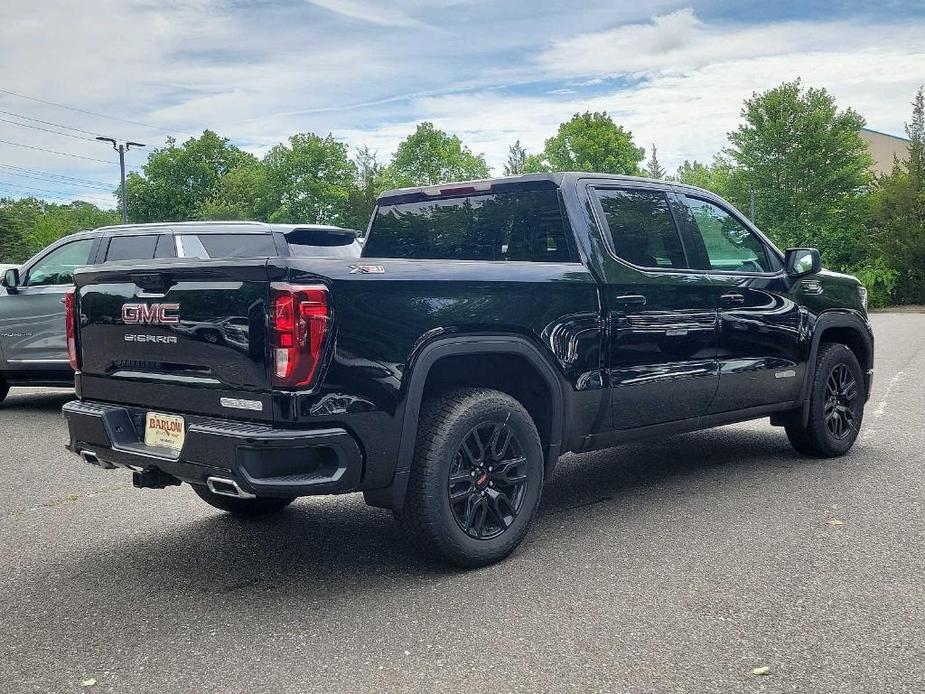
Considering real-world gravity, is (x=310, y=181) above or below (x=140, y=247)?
above

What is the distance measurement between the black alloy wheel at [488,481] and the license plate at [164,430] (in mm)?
1167

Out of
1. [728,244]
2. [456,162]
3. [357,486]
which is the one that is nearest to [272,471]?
[357,486]

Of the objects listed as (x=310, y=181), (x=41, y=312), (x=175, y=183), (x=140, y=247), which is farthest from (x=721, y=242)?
(x=175, y=183)

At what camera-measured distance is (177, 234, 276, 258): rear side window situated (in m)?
9.14

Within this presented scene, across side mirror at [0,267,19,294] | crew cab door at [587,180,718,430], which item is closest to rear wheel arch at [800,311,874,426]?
crew cab door at [587,180,718,430]

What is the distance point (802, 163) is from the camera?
52781mm

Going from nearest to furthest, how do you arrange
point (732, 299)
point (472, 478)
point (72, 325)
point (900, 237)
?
point (472, 478) → point (72, 325) → point (732, 299) → point (900, 237)

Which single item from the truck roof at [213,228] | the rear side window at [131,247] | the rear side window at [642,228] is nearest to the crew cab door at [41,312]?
the rear side window at [131,247]

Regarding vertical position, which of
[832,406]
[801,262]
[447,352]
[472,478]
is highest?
[801,262]

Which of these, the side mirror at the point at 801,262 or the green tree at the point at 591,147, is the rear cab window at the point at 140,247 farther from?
the green tree at the point at 591,147

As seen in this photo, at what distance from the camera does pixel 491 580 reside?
410 cm

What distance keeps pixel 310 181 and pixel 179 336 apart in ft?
250

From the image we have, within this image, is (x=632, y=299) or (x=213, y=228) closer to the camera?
(x=632, y=299)

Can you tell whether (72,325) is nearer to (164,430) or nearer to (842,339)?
(164,430)
